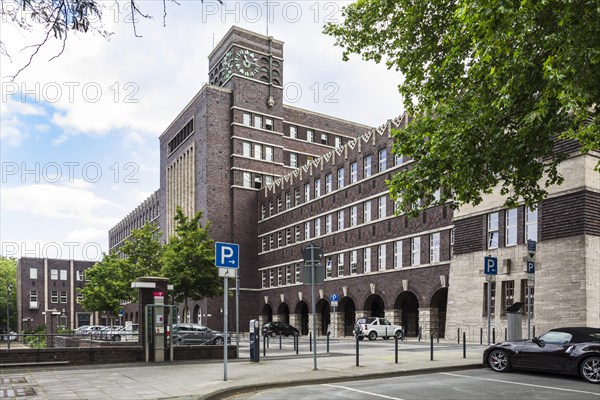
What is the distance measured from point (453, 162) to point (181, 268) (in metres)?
27.5

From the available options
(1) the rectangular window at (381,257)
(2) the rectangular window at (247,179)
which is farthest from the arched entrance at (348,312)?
(2) the rectangular window at (247,179)

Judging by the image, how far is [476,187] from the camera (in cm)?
1619

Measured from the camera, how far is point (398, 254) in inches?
1673

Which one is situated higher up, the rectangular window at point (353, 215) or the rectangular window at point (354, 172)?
the rectangular window at point (354, 172)

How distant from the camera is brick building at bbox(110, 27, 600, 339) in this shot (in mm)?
28062

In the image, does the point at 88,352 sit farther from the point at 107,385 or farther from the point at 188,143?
the point at 188,143

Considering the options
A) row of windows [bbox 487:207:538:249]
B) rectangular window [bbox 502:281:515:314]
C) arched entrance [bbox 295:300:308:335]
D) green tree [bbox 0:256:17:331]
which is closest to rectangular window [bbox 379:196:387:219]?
row of windows [bbox 487:207:538:249]

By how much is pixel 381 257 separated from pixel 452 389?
33.2 m

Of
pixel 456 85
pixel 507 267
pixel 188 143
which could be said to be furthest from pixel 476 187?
pixel 188 143

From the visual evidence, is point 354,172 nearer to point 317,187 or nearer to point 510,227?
point 317,187

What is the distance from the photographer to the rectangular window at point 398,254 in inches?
1665

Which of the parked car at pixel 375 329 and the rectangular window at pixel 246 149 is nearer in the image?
the parked car at pixel 375 329

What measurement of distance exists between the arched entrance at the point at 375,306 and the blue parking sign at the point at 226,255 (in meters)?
33.5

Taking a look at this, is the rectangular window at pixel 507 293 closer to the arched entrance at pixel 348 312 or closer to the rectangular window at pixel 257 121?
the arched entrance at pixel 348 312
